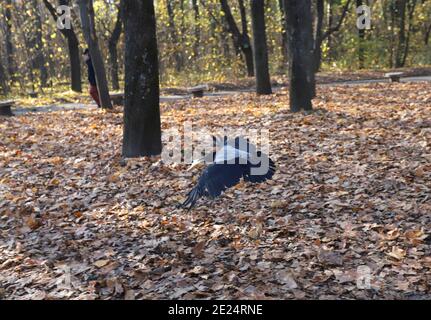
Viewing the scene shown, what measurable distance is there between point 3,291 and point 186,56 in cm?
2561

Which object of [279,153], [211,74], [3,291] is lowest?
[3,291]

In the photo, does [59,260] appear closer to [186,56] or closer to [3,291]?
[3,291]

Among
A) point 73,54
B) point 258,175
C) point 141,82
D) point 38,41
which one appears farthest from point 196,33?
point 258,175

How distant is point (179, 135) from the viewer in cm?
957

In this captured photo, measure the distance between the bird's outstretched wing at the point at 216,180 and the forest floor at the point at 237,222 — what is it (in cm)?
59

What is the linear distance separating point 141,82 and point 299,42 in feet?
12.8

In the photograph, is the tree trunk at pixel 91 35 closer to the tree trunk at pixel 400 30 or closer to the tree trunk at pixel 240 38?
the tree trunk at pixel 240 38

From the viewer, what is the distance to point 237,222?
211 inches

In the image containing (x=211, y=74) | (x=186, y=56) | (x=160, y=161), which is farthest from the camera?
(x=186, y=56)

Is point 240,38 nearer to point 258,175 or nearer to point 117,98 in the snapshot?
point 117,98

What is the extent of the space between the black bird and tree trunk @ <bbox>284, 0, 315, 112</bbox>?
5400mm

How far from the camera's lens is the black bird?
455 cm

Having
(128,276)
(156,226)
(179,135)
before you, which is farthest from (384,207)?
(179,135)

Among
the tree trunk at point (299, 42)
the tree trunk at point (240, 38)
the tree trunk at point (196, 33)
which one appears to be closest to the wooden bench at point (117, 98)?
the tree trunk at point (299, 42)
